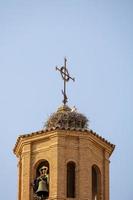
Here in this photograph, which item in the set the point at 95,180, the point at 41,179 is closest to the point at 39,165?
the point at 41,179

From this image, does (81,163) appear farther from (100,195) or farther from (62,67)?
(62,67)

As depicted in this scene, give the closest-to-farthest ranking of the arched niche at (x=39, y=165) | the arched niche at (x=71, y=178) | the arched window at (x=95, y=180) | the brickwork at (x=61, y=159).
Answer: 1. the brickwork at (x=61, y=159)
2. the arched niche at (x=71, y=178)
3. the arched niche at (x=39, y=165)
4. the arched window at (x=95, y=180)

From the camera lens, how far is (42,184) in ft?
120

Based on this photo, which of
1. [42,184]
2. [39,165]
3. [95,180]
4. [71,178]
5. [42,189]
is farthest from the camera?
[95,180]

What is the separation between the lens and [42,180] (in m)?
36.7

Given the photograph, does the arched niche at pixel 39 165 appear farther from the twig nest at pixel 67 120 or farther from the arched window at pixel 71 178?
the twig nest at pixel 67 120

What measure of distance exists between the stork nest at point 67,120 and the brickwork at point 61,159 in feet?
2.53

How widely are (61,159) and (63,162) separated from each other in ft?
0.37

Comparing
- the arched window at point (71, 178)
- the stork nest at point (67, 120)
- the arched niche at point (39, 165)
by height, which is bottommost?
the arched window at point (71, 178)

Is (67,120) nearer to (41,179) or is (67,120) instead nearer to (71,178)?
(71,178)

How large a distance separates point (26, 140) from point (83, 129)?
188 centimetres

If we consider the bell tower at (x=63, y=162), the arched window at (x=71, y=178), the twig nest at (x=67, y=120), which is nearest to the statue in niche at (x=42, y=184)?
the bell tower at (x=63, y=162)

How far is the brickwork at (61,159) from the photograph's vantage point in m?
36.4

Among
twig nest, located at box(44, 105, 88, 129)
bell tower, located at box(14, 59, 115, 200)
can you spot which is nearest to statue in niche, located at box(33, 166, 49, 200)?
bell tower, located at box(14, 59, 115, 200)
